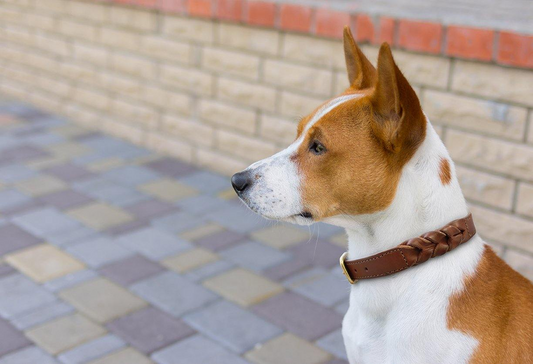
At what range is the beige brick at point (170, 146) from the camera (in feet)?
19.4

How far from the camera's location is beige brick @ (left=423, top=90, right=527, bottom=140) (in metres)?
3.80

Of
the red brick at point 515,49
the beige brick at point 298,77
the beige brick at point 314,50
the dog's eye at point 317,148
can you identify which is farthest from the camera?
the beige brick at point 298,77

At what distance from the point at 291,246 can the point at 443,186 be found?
232 centimetres

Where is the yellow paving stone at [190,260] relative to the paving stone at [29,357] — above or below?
above

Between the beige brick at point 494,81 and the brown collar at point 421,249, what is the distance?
171 cm

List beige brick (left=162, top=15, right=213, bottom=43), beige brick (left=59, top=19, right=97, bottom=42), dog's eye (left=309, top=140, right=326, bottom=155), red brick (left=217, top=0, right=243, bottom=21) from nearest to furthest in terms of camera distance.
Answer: dog's eye (left=309, top=140, right=326, bottom=155), red brick (left=217, top=0, right=243, bottom=21), beige brick (left=162, top=15, right=213, bottom=43), beige brick (left=59, top=19, right=97, bottom=42)

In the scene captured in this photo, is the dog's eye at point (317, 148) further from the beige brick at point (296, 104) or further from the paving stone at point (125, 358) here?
the beige brick at point (296, 104)

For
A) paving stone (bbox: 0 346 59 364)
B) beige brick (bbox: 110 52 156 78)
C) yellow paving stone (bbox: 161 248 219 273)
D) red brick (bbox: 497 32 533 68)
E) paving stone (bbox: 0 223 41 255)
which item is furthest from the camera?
beige brick (bbox: 110 52 156 78)

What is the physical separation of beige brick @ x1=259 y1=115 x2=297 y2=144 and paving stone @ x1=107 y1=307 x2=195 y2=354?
192cm

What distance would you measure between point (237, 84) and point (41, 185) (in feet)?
5.75

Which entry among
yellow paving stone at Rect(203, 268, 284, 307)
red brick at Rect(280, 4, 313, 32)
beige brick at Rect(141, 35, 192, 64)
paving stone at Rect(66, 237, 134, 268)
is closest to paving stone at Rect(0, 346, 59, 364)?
paving stone at Rect(66, 237, 134, 268)

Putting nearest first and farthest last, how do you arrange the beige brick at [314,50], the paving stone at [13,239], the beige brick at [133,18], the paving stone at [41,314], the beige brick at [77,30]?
the paving stone at [41,314] < the paving stone at [13,239] < the beige brick at [314,50] < the beige brick at [133,18] < the beige brick at [77,30]

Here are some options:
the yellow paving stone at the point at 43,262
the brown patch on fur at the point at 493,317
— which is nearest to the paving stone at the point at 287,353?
the brown patch on fur at the point at 493,317

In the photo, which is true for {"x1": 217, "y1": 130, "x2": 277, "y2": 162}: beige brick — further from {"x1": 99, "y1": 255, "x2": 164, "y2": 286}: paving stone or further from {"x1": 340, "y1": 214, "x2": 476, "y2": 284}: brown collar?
{"x1": 340, "y1": 214, "x2": 476, "y2": 284}: brown collar
